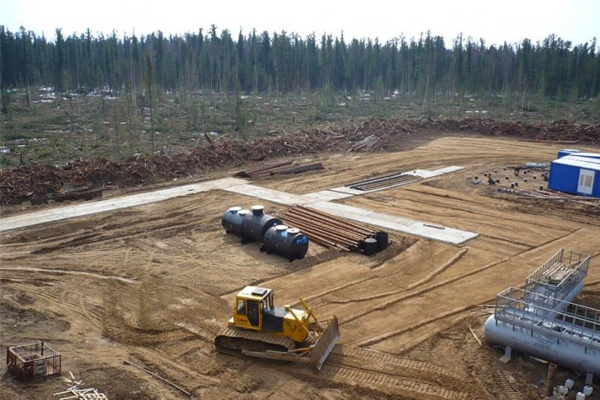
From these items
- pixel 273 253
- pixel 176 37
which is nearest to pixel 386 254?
pixel 273 253

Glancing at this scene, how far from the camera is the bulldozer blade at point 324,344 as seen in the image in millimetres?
12055

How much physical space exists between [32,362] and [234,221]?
414 inches

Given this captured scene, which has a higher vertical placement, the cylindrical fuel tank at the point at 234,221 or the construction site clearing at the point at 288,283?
the cylindrical fuel tank at the point at 234,221

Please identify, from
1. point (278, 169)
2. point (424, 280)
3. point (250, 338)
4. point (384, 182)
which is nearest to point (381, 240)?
point (424, 280)

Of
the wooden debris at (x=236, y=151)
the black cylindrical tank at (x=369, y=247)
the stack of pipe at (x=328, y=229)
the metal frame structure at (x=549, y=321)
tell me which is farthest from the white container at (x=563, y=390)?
the wooden debris at (x=236, y=151)

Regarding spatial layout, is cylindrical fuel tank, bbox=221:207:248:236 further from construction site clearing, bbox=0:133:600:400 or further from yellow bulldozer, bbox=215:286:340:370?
yellow bulldozer, bbox=215:286:340:370

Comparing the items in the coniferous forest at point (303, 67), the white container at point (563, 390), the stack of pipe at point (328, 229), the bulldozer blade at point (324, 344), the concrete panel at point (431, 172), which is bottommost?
the white container at point (563, 390)

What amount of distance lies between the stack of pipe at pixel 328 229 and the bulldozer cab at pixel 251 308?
24.9ft

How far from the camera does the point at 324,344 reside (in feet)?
40.8

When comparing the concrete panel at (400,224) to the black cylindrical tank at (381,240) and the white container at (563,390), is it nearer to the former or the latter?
the black cylindrical tank at (381,240)

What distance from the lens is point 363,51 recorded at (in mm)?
113000

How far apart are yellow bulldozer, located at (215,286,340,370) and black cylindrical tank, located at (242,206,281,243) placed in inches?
274

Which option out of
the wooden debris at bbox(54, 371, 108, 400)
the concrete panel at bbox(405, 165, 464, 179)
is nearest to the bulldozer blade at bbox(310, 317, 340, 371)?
the wooden debris at bbox(54, 371, 108, 400)

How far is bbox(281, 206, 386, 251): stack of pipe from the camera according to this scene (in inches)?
794
